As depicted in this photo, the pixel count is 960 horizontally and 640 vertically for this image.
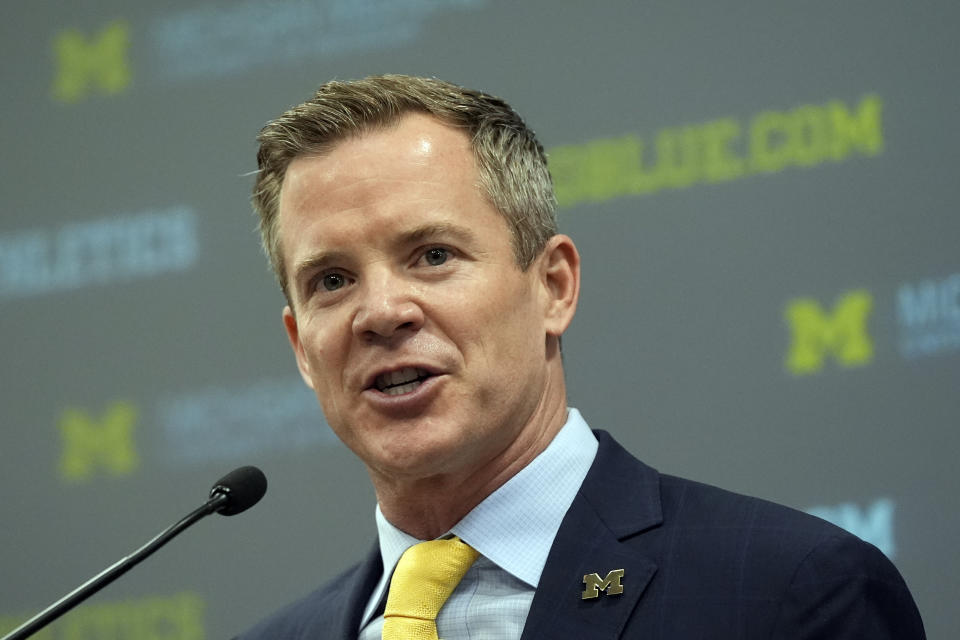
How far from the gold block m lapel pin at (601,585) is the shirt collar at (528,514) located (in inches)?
3.7

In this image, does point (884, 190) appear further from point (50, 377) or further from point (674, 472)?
point (50, 377)

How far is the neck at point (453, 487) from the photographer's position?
223cm

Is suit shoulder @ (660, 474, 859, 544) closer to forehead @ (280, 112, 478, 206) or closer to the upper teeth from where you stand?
the upper teeth

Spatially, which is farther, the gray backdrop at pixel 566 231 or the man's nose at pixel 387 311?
the gray backdrop at pixel 566 231

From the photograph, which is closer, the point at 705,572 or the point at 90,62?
→ the point at 705,572

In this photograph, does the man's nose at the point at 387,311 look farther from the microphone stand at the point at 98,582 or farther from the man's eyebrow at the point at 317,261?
the microphone stand at the point at 98,582

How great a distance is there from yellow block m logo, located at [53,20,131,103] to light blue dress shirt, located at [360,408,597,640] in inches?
88.9

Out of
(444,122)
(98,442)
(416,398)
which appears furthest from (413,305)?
(98,442)

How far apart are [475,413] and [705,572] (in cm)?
45

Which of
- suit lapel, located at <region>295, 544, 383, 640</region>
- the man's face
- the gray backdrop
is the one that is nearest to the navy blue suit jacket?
the man's face

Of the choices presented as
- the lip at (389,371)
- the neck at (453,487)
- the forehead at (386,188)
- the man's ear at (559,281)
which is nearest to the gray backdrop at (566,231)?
the man's ear at (559,281)

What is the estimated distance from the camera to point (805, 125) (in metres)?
3.14

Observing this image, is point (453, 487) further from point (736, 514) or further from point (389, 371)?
point (736, 514)

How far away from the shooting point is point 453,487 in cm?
222
